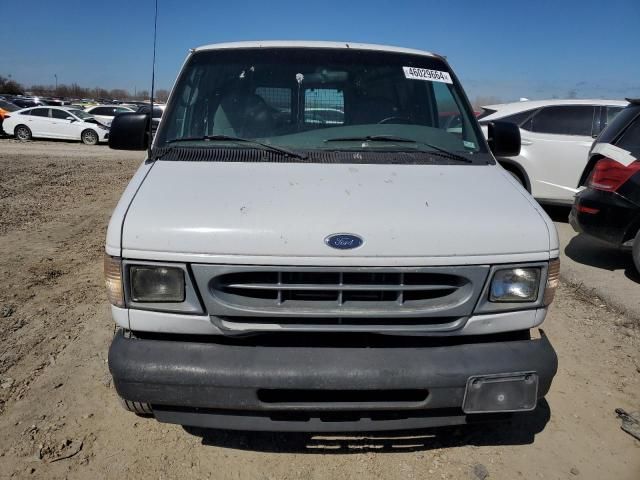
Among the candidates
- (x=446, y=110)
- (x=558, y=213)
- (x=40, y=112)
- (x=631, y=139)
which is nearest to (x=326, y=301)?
(x=446, y=110)

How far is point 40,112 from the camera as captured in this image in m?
22.1

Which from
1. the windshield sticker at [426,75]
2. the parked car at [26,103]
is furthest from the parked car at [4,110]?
the windshield sticker at [426,75]

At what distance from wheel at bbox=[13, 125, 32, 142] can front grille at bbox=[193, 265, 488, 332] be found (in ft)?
76.9

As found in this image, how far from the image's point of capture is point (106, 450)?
2898mm

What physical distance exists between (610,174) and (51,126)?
2216 centimetres

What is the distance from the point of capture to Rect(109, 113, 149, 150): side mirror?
12.0 feet

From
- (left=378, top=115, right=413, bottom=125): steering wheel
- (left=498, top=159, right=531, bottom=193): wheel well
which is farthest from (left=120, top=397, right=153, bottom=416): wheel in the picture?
(left=498, top=159, right=531, bottom=193): wheel well

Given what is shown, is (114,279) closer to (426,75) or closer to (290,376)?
(290,376)

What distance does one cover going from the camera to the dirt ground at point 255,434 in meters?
2.83

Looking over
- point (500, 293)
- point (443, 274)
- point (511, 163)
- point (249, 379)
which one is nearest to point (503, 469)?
point (500, 293)

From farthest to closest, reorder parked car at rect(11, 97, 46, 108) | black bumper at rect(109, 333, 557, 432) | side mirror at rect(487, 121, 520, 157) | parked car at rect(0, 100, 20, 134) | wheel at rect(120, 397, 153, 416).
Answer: parked car at rect(11, 97, 46, 108) → parked car at rect(0, 100, 20, 134) → side mirror at rect(487, 121, 520, 157) → wheel at rect(120, 397, 153, 416) → black bumper at rect(109, 333, 557, 432)

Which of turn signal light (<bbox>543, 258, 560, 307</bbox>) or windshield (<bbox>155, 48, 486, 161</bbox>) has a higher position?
windshield (<bbox>155, 48, 486, 161</bbox>)

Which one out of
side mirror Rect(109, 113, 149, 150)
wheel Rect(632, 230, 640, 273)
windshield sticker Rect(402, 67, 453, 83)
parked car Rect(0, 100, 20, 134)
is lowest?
parked car Rect(0, 100, 20, 134)

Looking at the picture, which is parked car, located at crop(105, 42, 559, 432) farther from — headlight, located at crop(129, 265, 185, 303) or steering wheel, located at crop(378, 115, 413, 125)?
steering wheel, located at crop(378, 115, 413, 125)
